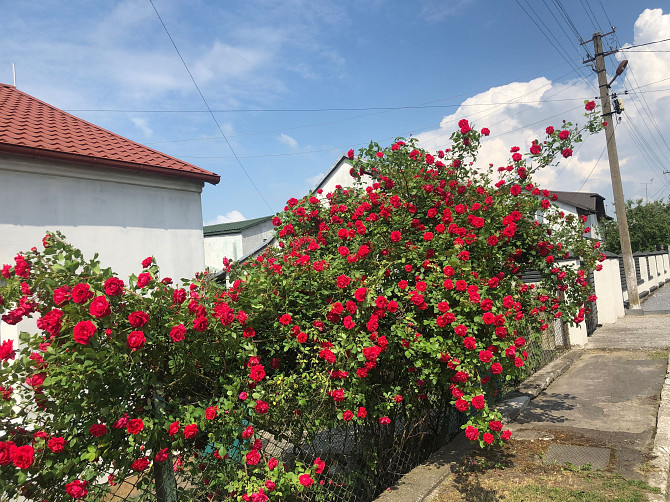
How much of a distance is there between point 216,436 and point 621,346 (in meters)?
9.66

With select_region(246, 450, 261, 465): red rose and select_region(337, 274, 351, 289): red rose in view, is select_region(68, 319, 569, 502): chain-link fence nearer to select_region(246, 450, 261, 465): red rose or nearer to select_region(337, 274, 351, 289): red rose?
select_region(246, 450, 261, 465): red rose

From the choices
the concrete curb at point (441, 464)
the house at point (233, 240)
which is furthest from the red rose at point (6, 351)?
the house at point (233, 240)

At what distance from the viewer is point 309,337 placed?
2.97 meters

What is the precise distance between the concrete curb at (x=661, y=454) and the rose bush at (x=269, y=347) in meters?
1.35

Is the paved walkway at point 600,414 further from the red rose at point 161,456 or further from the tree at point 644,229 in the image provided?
the tree at point 644,229

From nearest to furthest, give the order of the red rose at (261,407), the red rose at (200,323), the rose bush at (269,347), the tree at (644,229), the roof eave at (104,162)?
the rose bush at (269,347) < the red rose at (200,323) < the red rose at (261,407) < the roof eave at (104,162) < the tree at (644,229)

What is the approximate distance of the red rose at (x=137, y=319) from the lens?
2.06 m

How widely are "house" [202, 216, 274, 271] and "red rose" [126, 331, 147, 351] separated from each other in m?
19.3

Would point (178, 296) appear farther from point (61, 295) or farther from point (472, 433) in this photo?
point (472, 433)

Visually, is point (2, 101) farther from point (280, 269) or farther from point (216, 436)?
point (216, 436)

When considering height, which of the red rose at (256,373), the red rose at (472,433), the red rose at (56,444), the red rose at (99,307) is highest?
the red rose at (99,307)

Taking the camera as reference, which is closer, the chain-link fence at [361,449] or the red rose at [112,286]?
the red rose at [112,286]

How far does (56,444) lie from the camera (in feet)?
6.34

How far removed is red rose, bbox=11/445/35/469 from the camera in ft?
5.93
